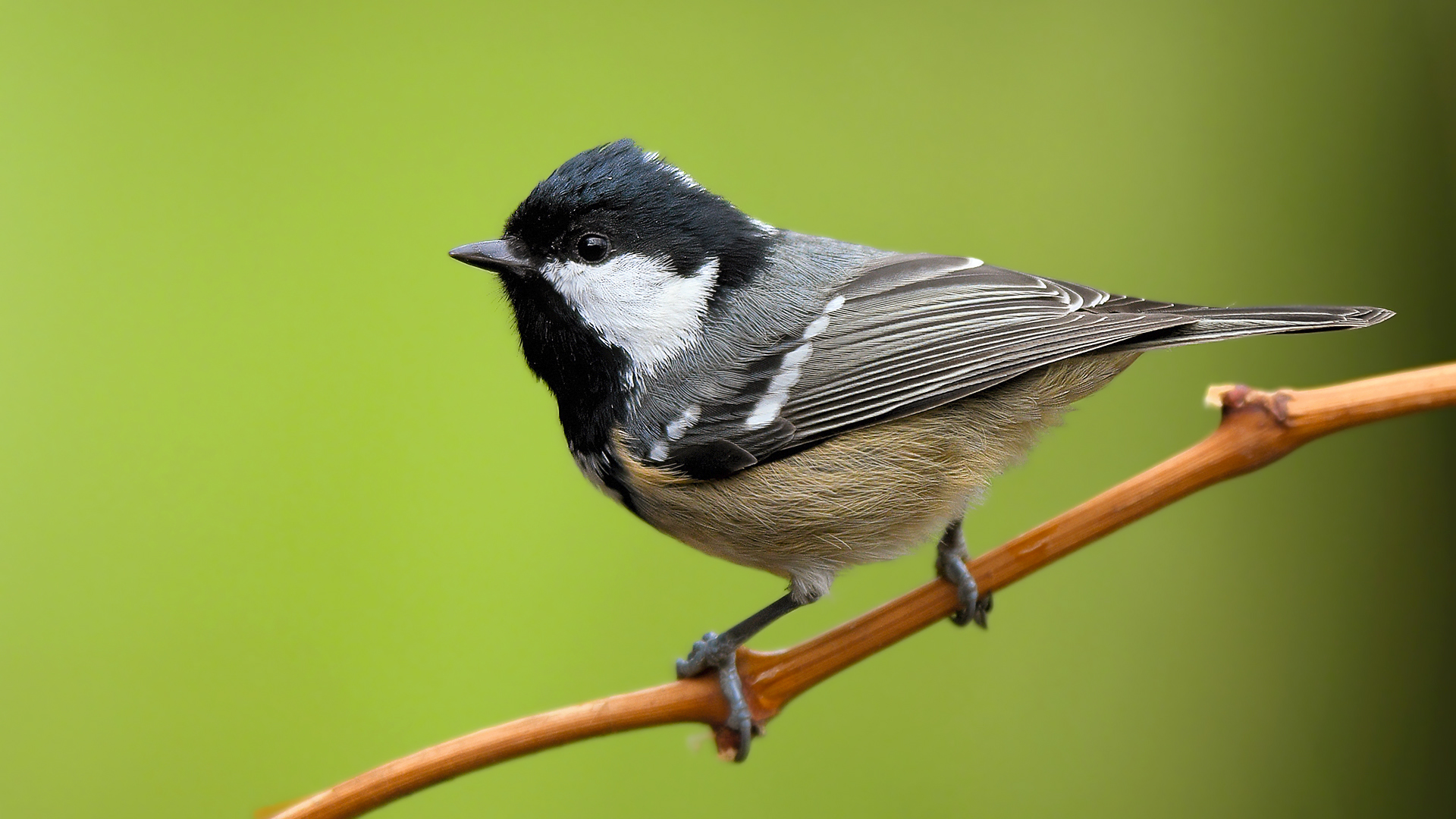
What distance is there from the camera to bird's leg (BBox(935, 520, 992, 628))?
1598mm

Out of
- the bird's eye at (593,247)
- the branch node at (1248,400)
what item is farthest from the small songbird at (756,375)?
the branch node at (1248,400)

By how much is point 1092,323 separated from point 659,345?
2.09ft

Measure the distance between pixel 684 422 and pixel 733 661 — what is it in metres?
0.36

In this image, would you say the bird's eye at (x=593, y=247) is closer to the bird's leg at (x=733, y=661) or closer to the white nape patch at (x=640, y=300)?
the white nape patch at (x=640, y=300)

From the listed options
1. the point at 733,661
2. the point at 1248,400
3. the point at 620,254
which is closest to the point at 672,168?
the point at 620,254

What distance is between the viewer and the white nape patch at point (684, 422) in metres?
1.61

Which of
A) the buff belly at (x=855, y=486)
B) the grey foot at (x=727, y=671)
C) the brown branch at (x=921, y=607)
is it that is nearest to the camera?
the brown branch at (x=921, y=607)

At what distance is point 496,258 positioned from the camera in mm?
1547

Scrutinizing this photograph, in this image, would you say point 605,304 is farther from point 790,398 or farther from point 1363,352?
point 1363,352

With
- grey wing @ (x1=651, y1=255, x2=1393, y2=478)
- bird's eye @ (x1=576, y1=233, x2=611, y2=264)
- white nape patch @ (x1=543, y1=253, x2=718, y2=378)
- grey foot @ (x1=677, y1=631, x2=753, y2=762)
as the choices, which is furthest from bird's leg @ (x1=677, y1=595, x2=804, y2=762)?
bird's eye @ (x1=576, y1=233, x2=611, y2=264)

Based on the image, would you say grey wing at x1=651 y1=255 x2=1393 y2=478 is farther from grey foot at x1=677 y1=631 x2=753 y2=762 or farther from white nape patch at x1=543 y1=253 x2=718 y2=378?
grey foot at x1=677 y1=631 x2=753 y2=762

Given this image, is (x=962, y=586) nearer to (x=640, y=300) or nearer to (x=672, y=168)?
(x=640, y=300)

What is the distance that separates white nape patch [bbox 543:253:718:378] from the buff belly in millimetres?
172

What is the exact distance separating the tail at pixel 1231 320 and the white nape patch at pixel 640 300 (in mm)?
589
